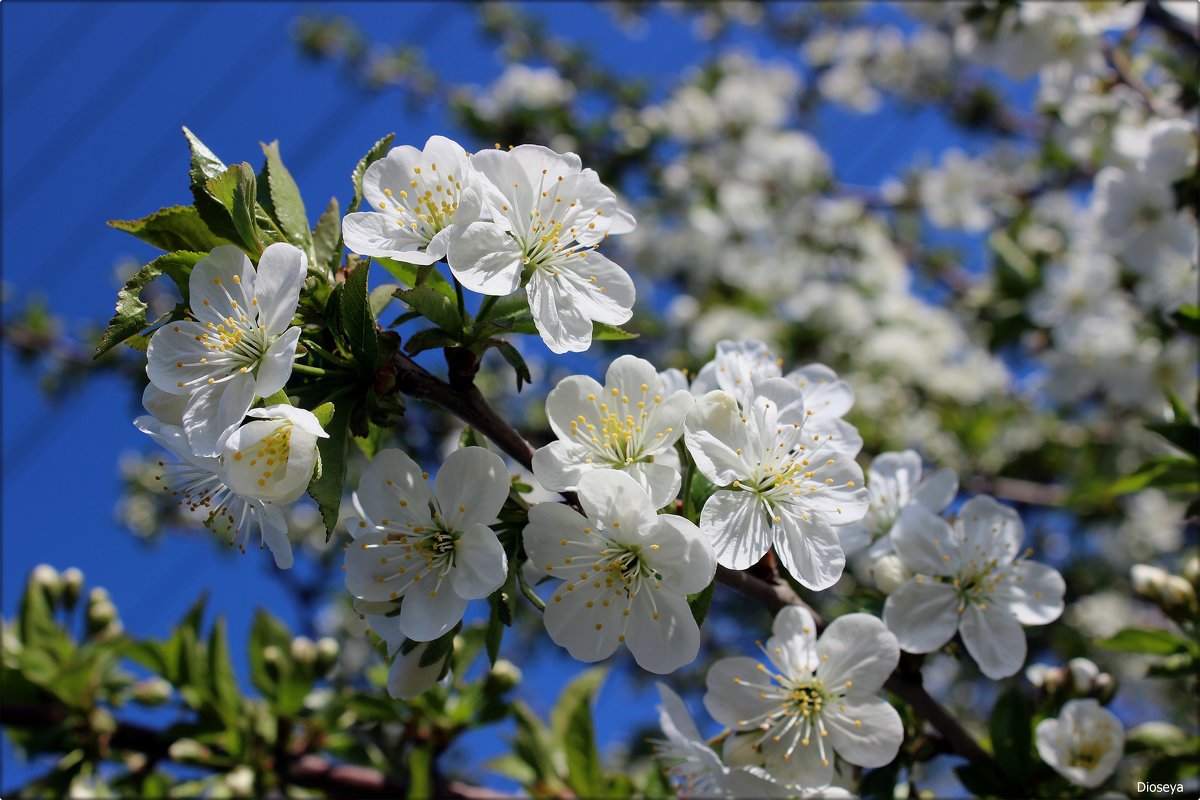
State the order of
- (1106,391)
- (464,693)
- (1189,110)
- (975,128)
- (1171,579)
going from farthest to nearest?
(975,128)
(1106,391)
(1189,110)
(464,693)
(1171,579)

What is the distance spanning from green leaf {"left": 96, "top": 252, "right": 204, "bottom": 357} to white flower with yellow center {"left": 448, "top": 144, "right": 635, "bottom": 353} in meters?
0.40

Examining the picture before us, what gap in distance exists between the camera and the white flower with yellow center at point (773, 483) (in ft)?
A: 4.23

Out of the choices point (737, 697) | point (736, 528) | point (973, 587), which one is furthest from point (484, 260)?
point (973, 587)

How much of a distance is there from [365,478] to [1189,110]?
289 cm

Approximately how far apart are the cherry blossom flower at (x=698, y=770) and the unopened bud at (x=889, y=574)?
39 centimetres

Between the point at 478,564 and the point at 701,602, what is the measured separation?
1.07 feet

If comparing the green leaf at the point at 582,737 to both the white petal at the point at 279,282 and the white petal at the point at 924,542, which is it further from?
the white petal at the point at 279,282

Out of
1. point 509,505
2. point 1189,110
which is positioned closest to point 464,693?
point 509,505

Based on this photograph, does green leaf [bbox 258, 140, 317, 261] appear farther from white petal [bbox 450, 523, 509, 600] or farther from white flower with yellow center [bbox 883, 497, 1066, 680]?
white flower with yellow center [bbox 883, 497, 1066, 680]

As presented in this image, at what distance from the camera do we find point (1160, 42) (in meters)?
4.31

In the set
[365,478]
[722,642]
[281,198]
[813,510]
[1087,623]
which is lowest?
[1087,623]

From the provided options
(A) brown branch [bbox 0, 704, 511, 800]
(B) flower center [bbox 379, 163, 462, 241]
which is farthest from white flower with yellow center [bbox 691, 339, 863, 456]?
(A) brown branch [bbox 0, 704, 511, 800]

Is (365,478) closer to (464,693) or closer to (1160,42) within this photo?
(464,693)

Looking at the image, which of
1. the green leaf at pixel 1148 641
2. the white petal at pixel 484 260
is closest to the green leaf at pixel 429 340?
the white petal at pixel 484 260
